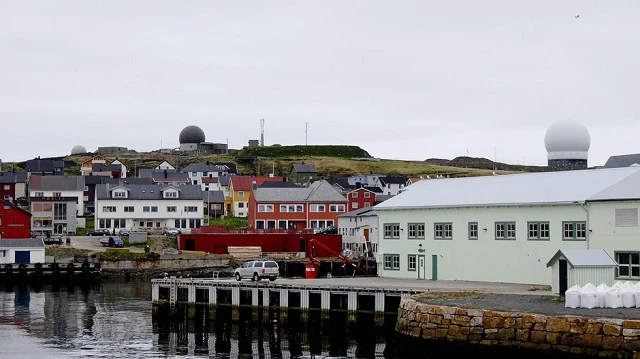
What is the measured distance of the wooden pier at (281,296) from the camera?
45.9m

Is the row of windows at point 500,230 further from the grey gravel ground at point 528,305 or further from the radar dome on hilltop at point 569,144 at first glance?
the radar dome on hilltop at point 569,144

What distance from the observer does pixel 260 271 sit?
55906 millimetres

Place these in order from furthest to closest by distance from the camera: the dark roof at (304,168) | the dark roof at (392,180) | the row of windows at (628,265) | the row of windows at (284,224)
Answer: the dark roof at (304,168) < the dark roof at (392,180) < the row of windows at (284,224) < the row of windows at (628,265)

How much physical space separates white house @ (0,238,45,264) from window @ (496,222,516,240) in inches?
1839

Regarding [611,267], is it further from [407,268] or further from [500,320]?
[407,268]

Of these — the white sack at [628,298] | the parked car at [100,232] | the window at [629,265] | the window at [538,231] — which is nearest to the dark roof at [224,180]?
the parked car at [100,232]

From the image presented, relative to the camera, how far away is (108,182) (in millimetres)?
113812

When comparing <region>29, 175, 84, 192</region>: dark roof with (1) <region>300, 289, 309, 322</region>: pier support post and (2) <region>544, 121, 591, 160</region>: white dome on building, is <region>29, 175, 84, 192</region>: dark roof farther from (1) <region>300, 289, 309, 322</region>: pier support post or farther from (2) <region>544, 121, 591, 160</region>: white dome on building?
(1) <region>300, 289, 309, 322</region>: pier support post

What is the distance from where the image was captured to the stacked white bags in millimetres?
36219

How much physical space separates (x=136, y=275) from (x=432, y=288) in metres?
44.4

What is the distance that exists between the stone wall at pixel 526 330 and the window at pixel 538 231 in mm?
13501

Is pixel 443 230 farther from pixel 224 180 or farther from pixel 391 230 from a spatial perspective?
pixel 224 180

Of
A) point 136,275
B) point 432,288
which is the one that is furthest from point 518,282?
point 136,275

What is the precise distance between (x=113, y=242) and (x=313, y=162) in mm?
86436
